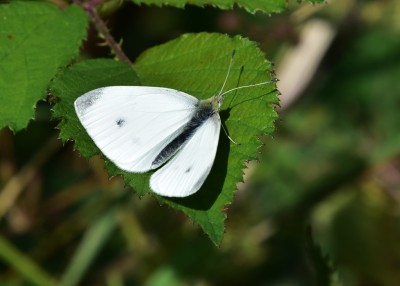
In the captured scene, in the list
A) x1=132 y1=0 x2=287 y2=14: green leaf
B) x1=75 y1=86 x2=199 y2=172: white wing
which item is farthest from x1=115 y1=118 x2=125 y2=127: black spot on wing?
x1=132 y1=0 x2=287 y2=14: green leaf

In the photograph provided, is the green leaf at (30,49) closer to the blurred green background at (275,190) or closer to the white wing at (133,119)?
the white wing at (133,119)

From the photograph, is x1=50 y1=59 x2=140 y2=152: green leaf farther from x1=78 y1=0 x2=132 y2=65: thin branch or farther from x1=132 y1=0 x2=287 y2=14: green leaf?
x1=132 y1=0 x2=287 y2=14: green leaf

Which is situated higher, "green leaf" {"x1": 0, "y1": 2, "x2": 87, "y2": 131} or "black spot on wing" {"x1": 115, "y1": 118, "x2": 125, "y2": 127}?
"green leaf" {"x1": 0, "y1": 2, "x2": 87, "y2": 131}

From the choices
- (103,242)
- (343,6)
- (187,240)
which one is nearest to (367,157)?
(343,6)

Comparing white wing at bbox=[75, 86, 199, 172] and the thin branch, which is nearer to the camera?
white wing at bbox=[75, 86, 199, 172]

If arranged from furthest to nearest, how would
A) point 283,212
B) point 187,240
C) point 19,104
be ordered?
point 283,212, point 187,240, point 19,104

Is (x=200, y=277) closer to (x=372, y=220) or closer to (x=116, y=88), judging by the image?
(x=372, y=220)
